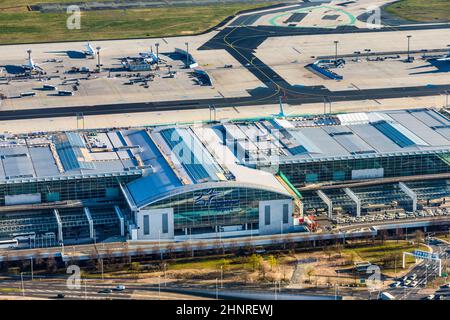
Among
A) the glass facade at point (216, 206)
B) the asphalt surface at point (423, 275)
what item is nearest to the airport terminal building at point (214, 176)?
the glass facade at point (216, 206)

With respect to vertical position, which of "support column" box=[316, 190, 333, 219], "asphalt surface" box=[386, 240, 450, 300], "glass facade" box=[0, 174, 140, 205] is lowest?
"asphalt surface" box=[386, 240, 450, 300]

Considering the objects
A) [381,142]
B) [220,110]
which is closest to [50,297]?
[381,142]

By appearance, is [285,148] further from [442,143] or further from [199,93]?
[199,93]

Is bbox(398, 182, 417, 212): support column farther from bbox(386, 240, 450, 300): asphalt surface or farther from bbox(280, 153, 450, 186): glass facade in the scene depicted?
bbox(386, 240, 450, 300): asphalt surface

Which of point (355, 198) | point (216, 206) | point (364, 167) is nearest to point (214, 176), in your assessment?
point (216, 206)

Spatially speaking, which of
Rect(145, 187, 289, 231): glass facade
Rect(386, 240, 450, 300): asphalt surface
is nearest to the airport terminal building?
Rect(145, 187, 289, 231): glass facade

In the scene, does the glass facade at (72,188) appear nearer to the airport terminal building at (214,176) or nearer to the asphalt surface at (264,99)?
the airport terminal building at (214,176)
